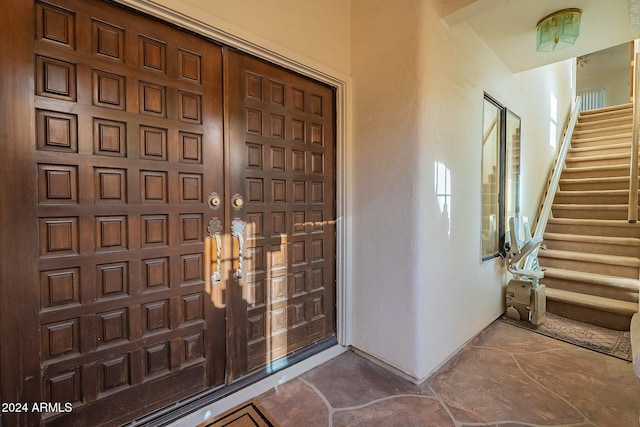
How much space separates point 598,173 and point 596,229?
1228mm

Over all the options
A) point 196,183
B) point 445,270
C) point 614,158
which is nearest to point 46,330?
point 196,183

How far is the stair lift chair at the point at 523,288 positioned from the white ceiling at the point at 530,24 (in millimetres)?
1529

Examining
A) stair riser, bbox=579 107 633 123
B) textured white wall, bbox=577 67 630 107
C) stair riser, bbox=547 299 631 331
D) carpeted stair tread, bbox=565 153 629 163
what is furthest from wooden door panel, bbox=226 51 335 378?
textured white wall, bbox=577 67 630 107

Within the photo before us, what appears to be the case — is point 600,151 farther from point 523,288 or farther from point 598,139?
point 523,288

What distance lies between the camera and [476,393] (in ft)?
5.42

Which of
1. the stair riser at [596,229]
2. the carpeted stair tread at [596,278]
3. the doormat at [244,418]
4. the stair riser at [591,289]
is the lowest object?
the doormat at [244,418]

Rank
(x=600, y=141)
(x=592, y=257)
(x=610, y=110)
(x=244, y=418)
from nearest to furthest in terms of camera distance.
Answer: (x=244, y=418)
(x=592, y=257)
(x=600, y=141)
(x=610, y=110)

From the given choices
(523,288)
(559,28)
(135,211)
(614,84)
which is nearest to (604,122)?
(614,84)

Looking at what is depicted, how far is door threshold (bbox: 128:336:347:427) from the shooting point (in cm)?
139

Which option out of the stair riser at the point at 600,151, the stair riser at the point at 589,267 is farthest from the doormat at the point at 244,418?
the stair riser at the point at 600,151

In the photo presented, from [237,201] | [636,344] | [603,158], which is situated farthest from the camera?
[603,158]

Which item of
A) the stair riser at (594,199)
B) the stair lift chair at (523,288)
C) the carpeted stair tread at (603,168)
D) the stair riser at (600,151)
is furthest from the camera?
the stair riser at (600,151)

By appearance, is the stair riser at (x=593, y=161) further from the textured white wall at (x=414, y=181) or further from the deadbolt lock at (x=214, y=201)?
the deadbolt lock at (x=214, y=201)

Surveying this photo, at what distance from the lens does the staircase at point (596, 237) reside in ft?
8.56
